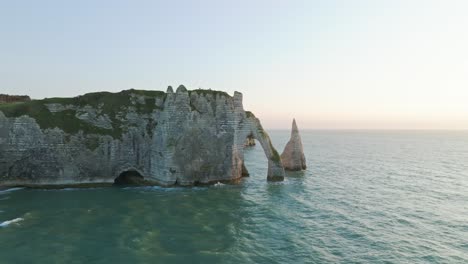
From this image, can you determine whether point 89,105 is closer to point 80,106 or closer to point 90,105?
point 90,105

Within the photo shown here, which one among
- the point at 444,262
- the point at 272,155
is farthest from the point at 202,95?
the point at 444,262

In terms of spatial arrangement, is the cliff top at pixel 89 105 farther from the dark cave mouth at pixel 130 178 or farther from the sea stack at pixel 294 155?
the sea stack at pixel 294 155

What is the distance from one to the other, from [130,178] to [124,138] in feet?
20.4

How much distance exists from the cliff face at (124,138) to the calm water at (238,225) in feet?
10.0

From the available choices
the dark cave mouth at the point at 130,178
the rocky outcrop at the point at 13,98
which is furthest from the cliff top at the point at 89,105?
the rocky outcrop at the point at 13,98

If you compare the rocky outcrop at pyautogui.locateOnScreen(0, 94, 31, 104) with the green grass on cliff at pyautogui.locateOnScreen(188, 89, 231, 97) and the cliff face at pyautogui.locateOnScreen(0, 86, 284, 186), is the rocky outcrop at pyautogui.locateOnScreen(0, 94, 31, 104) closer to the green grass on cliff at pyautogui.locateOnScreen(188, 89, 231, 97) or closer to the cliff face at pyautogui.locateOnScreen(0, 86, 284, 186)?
the cliff face at pyautogui.locateOnScreen(0, 86, 284, 186)

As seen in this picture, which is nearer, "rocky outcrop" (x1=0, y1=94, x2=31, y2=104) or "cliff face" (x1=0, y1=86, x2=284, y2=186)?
"cliff face" (x1=0, y1=86, x2=284, y2=186)

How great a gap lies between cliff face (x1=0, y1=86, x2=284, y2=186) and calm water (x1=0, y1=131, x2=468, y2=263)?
10.0ft

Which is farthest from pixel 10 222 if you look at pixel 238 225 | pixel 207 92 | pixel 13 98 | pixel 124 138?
pixel 13 98

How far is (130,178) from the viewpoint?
153 feet

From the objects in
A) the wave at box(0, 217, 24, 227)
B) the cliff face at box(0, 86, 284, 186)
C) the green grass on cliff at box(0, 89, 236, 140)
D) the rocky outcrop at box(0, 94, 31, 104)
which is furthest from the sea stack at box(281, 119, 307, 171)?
the rocky outcrop at box(0, 94, 31, 104)

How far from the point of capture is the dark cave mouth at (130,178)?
45969 millimetres

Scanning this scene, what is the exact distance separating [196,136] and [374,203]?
2543 centimetres

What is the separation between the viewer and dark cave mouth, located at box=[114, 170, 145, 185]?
4597cm
